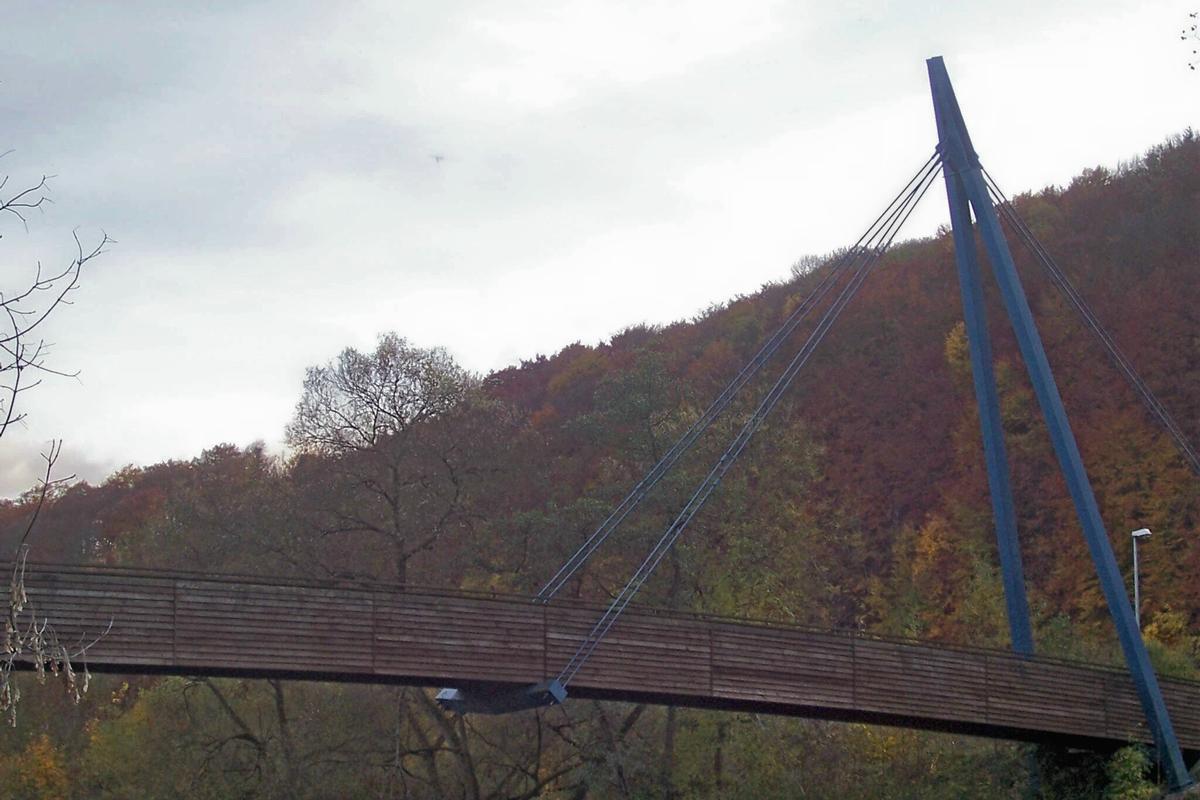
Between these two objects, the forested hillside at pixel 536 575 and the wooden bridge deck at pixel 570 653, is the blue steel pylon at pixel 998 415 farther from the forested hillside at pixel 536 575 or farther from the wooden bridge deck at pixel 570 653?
the forested hillside at pixel 536 575

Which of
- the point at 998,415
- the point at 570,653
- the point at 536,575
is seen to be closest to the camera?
the point at 570,653

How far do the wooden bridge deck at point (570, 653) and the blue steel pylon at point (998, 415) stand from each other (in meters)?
0.59

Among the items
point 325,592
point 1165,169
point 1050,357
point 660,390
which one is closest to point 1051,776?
point 660,390

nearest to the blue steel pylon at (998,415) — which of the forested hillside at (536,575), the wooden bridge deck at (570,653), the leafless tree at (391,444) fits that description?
A: the wooden bridge deck at (570,653)

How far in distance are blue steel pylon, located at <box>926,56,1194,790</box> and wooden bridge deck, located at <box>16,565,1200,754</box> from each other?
0.59 metres

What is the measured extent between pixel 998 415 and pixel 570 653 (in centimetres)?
755

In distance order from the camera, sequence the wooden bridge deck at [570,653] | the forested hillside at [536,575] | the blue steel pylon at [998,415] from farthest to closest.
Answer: the forested hillside at [536,575], the blue steel pylon at [998,415], the wooden bridge deck at [570,653]

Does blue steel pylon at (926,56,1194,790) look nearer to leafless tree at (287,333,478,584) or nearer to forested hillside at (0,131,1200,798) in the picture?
forested hillside at (0,131,1200,798)

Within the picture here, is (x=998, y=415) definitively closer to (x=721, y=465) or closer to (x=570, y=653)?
(x=721, y=465)

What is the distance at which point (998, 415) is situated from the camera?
826 inches

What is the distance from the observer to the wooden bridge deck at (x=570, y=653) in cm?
1537

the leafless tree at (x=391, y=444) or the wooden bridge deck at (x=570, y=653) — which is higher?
the leafless tree at (x=391, y=444)

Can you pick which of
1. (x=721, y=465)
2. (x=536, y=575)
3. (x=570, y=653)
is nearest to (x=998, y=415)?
(x=721, y=465)

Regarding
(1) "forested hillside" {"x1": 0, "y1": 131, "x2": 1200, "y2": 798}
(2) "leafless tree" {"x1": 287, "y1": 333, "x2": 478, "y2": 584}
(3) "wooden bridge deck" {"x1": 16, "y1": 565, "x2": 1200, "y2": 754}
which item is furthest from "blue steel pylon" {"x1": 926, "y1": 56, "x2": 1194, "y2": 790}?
(2) "leafless tree" {"x1": 287, "y1": 333, "x2": 478, "y2": 584}
